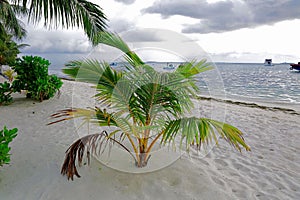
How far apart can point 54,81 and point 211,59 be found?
5.32 metres

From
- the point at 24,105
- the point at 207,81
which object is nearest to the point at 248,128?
the point at 207,81

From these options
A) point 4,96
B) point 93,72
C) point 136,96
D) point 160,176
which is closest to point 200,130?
point 136,96

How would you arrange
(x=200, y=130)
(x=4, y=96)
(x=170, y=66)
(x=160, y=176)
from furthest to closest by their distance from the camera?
(x=4, y=96) → (x=160, y=176) → (x=170, y=66) → (x=200, y=130)

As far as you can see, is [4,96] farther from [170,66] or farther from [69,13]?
[170,66]

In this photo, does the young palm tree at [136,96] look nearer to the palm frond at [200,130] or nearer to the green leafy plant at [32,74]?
the palm frond at [200,130]

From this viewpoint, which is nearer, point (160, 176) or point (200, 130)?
point (200, 130)

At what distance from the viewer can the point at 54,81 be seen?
633 cm

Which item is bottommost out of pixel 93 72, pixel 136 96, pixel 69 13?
pixel 136 96

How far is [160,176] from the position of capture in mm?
2527

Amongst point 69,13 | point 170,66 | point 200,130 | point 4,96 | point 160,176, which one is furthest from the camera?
point 4,96

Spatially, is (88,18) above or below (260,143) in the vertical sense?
above

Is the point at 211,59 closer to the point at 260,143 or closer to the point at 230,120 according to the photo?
the point at 260,143

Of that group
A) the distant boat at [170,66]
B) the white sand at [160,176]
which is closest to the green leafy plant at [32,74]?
the white sand at [160,176]

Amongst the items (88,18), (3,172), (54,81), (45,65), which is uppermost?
(88,18)
